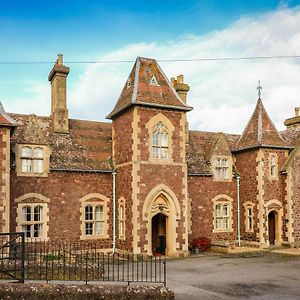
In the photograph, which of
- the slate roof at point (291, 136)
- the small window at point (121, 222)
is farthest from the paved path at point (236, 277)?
the slate roof at point (291, 136)

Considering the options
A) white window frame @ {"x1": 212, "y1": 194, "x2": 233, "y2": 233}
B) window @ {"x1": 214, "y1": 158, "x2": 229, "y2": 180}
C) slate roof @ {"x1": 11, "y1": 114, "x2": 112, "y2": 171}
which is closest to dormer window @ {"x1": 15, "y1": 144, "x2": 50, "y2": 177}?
slate roof @ {"x1": 11, "y1": 114, "x2": 112, "y2": 171}

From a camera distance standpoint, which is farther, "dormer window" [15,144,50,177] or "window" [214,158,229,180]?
"window" [214,158,229,180]

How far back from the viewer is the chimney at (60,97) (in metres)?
25.6

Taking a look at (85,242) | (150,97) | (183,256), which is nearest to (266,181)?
(183,256)

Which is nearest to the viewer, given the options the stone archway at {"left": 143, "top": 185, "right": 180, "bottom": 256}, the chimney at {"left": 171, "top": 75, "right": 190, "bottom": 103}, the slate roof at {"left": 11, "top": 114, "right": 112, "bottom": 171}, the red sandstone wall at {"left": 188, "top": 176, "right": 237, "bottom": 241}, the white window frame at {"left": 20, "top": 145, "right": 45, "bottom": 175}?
the white window frame at {"left": 20, "top": 145, "right": 45, "bottom": 175}

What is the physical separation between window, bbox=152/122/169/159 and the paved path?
585 cm

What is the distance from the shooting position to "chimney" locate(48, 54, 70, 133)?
2564 centimetres

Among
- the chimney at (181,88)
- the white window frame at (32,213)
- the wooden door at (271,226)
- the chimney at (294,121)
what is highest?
the chimney at (181,88)

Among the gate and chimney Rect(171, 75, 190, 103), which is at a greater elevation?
chimney Rect(171, 75, 190, 103)

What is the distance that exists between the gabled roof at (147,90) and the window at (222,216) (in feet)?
25.4

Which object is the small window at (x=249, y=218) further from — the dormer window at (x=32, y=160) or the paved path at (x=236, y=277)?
the dormer window at (x=32, y=160)

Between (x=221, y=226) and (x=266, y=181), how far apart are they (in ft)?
13.8

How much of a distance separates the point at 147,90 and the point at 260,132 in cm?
912

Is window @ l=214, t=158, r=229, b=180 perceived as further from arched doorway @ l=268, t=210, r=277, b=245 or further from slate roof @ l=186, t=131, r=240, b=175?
arched doorway @ l=268, t=210, r=277, b=245
